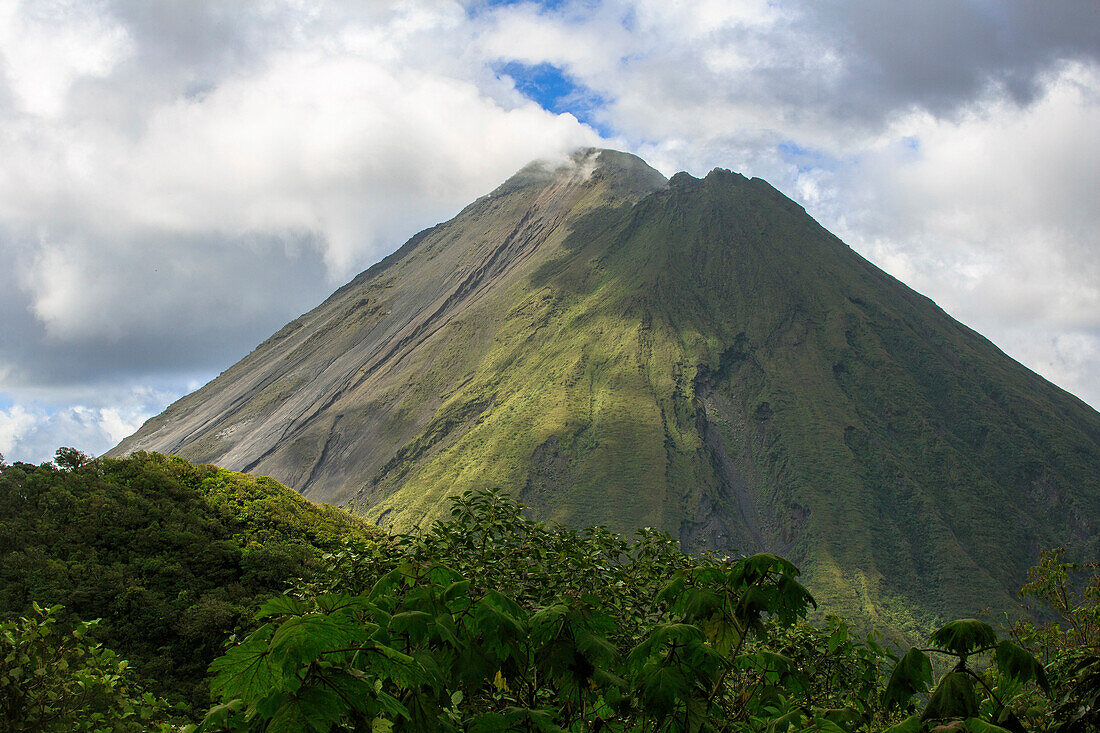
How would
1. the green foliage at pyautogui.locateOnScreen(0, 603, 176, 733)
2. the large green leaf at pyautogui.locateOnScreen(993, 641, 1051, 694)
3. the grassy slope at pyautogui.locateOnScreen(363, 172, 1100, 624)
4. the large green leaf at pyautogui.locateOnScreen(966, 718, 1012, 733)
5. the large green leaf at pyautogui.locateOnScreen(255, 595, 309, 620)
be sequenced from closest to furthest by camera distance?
1. the large green leaf at pyautogui.locateOnScreen(966, 718, 1012, 733)
2. the large green leaf at pyautogui.locateOnScreen(255, 595, 309, 620)
3. the large green leaf at pyautogui.locateOnScreen(993, 641, 1051, 694)
4. the green foliage at pyautogui.locateOnScreen(0, 603, 176, 733)
5. the grassy slope at pyautogui.locateOnScreen(363, 172, 1100, 624)

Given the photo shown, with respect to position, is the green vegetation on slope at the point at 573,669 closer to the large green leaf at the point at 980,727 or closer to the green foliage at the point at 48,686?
the large green leaf at the point at 980,727

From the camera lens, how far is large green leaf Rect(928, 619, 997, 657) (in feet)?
→ 13.8

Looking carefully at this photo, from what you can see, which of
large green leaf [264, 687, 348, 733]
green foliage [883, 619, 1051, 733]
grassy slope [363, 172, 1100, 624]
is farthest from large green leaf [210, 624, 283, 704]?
grassy slope [363, 172, 1100, 624]

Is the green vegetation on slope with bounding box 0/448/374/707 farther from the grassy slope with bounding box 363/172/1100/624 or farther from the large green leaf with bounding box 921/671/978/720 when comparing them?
the grassy slope with bounding box 363/172/1100/624

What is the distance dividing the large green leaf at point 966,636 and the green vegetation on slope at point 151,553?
17.4m

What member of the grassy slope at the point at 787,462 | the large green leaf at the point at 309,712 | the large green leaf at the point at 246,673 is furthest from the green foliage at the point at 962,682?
the grassy slope at the point at 787,462

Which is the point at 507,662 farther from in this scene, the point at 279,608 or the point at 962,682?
the point at 962,682

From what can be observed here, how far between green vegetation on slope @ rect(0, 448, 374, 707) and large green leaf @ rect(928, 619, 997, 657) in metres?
17.4

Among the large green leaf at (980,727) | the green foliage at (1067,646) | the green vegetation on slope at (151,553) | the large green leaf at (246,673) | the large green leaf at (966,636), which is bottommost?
the green foliage at (1067,646)

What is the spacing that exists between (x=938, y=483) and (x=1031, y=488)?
19985 millimetres

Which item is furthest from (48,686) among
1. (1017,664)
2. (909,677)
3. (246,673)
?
(1017,664)

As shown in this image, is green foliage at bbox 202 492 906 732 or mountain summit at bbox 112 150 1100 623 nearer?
green foliage at bbox 202 492 906 732

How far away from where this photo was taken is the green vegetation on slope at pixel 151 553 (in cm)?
1991

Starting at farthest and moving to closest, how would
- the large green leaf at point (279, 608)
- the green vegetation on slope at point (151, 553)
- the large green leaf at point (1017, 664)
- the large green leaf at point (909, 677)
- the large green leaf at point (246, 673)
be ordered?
1. the green vegetation on slope at point (151, 553)
2. the large green leaf at point (909, 677)
3. the large green leaf at point (1017, 664)
4. the large green leaf at point (279, 608)
5. the large green leaf at point (246, 673)
